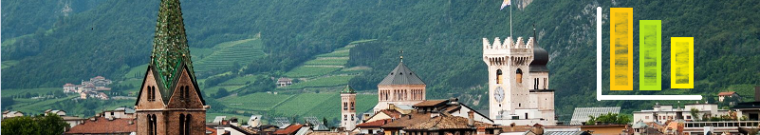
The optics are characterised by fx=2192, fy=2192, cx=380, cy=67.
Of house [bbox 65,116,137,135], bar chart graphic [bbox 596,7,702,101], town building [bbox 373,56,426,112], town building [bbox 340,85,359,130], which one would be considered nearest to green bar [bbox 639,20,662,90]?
bar chart graphic [bbox 596,7,702,101]

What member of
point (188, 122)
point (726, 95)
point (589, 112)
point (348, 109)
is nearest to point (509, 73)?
point (348, 109)

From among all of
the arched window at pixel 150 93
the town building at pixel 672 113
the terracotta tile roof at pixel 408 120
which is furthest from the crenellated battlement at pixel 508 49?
the arched window at pixel 150 93

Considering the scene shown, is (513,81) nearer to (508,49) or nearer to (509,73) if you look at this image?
(509,73)

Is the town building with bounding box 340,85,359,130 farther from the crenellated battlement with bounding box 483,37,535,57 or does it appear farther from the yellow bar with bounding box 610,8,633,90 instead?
the yellow bar with bounding box 610,8,633,90

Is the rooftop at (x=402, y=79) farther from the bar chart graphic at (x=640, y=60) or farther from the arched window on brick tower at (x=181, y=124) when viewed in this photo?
the arched window on brick tower at (x=181, y=124)

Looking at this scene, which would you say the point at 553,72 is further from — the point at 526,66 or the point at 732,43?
the point at 526,66

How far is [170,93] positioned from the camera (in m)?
55.1

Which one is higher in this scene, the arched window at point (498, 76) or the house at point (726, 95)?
the arched window at point (498, 76)

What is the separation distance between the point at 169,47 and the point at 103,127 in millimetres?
64281

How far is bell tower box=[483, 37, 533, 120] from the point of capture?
132 meters

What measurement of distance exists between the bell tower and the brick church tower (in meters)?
75.7

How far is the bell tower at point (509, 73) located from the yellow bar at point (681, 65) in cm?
881

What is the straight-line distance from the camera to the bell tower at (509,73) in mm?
131500

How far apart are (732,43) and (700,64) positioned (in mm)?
8695
